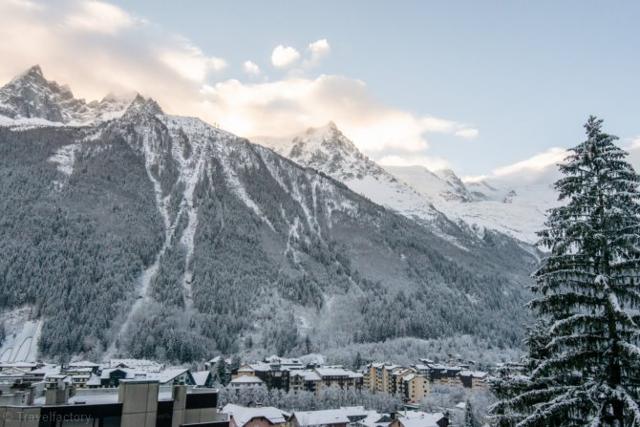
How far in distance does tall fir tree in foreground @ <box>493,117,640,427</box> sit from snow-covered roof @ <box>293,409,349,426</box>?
77381mm

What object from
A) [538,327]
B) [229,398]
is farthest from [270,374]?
[538,327]

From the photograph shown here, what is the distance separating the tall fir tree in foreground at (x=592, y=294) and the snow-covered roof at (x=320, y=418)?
77.4 m

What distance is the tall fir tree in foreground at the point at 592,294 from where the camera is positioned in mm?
14891

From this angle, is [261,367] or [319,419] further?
[261,367]

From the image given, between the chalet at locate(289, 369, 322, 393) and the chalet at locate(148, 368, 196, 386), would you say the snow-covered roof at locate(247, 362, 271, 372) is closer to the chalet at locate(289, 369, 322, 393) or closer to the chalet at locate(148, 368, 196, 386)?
the chalet at locate(289, 369, 322, 393)

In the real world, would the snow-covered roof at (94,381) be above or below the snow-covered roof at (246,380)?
above

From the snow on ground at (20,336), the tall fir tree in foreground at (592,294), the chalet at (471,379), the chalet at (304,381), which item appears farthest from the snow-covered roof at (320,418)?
the snow on ground at (20,336)

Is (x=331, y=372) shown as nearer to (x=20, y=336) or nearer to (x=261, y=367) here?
(x=261, y=367)

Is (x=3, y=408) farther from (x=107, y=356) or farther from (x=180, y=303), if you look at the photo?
(x=180, y=303)

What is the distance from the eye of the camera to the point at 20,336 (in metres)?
156

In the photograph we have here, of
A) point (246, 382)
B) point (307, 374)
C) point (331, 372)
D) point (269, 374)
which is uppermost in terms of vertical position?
point (331, 372)

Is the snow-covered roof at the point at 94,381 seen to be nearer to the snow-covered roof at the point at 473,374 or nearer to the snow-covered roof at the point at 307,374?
the snow-covered roof at the point at 307,374

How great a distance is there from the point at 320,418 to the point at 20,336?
111890mm

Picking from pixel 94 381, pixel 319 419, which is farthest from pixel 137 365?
pixel 319 419
